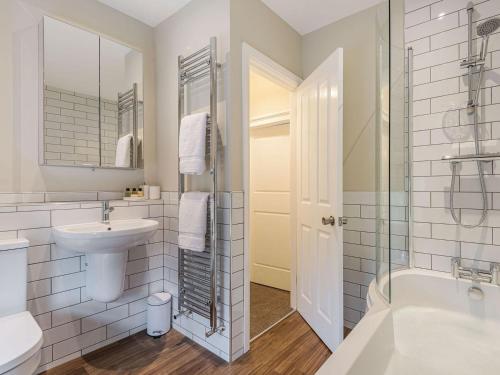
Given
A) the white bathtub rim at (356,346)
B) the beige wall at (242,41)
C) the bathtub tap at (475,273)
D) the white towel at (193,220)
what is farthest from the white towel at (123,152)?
the bathtub tap at (475,273)

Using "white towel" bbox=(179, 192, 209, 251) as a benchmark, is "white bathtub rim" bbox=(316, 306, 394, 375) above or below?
below

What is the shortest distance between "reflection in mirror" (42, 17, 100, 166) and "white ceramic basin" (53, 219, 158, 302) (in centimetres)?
51

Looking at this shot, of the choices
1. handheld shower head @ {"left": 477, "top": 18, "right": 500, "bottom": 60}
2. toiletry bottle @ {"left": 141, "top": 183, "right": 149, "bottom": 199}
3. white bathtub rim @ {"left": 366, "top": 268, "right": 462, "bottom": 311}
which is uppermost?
handheld shower head @ {"left": 477, "top": 18, "right": 500, "bottom": 60}

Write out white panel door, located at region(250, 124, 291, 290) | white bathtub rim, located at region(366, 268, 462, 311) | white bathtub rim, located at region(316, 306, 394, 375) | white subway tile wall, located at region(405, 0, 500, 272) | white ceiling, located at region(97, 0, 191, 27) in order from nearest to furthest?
white bathtub rim, located at region(316, 306, 394, 375) → white bathtub rim, located at region(366, 268, 462, 311) → white subway tile wall, located at region(405, 0, 500, 272) → white ceiling, located at region(97, 0, 191, 27) → white panel door, located at region(250, 124, 291, 290)

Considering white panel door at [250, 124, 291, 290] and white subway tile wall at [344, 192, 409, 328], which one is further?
white panel door at [250, 124, 291, 290]

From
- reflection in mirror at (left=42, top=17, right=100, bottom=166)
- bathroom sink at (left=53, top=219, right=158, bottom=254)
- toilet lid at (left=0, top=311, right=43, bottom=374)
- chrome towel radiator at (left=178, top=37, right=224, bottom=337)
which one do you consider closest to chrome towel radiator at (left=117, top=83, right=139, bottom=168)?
reflection in mirror at (left=42, top=17, right=100, bottom=166)

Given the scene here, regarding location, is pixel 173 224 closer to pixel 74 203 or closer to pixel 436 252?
pixel 74 203

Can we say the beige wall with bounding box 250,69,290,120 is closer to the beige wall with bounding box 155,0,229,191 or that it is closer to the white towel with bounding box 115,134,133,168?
the beige wall with bounding box 155,0,229,191

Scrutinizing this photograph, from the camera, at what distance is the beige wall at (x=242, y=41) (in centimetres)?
169

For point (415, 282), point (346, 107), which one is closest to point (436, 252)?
point (415, 282)

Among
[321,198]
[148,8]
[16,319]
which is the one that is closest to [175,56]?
[148,8]

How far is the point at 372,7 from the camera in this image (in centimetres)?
196

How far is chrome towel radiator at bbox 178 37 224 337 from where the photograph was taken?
1.67 metres

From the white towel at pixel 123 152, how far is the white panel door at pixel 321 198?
4.49 feet
